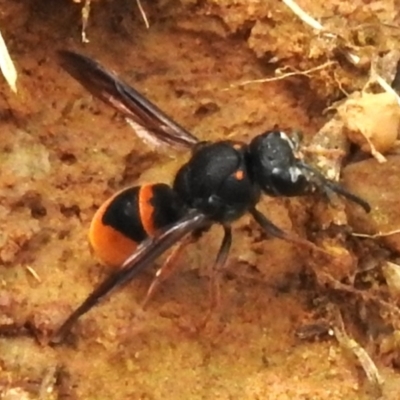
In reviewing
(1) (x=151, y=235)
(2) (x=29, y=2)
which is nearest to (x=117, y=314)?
(1) (x=151, y=235)

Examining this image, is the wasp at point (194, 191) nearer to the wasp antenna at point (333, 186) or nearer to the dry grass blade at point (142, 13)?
the wasp antenna at point (333, 186)

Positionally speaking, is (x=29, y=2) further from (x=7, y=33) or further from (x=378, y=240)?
(x=378, y=240)

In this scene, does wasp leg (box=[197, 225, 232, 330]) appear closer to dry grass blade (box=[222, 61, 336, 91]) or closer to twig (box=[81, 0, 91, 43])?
dry grass blade (box=[222, 61, 336, 91])

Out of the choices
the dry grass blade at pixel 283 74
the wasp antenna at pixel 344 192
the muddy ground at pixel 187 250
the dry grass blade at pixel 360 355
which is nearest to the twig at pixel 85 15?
the muddy ground at pixel 187 250

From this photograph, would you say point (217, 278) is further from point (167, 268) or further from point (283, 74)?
point (283, 74)

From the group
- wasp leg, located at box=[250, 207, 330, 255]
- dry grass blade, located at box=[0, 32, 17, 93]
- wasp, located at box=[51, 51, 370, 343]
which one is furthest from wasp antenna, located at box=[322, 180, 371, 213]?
dry grass blade, located at box=[0, 32, 17, 93]
